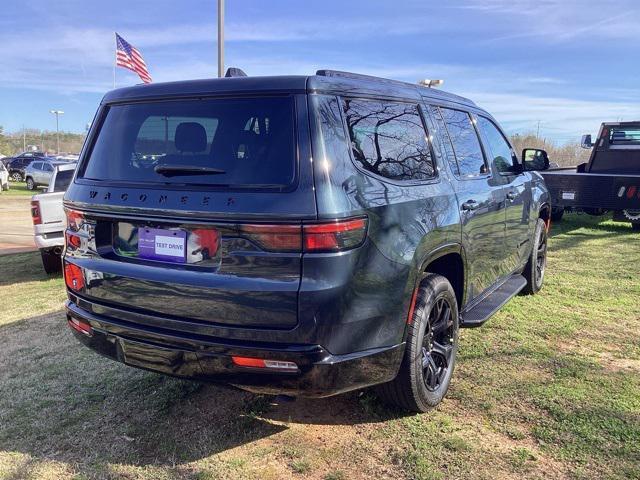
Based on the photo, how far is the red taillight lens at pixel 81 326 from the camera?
3072 mm

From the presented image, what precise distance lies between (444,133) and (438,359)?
1527 mm

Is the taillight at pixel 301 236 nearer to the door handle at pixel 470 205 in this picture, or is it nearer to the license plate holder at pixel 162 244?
the license plate holder at pixel 162 244

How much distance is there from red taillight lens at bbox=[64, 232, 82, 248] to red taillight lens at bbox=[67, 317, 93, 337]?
44 cm

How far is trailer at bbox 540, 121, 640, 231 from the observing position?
9.94m

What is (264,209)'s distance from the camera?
2.44 m

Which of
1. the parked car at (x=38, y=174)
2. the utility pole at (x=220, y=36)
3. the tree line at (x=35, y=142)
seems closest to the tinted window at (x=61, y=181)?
the utility pole at (x=220, y=36)

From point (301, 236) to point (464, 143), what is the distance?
2157 millimetres

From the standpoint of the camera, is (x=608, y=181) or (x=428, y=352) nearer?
(x=428, y=352)

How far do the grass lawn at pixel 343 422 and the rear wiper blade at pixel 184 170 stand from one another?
1528mm

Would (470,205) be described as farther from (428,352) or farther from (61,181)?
(61,181)

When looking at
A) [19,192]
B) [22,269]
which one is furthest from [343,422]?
[19,192]

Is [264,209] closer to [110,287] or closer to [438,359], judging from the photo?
[110,287]

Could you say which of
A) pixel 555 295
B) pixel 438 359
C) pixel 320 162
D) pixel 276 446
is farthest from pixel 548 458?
pixel 555 295

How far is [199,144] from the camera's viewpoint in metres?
2.83
